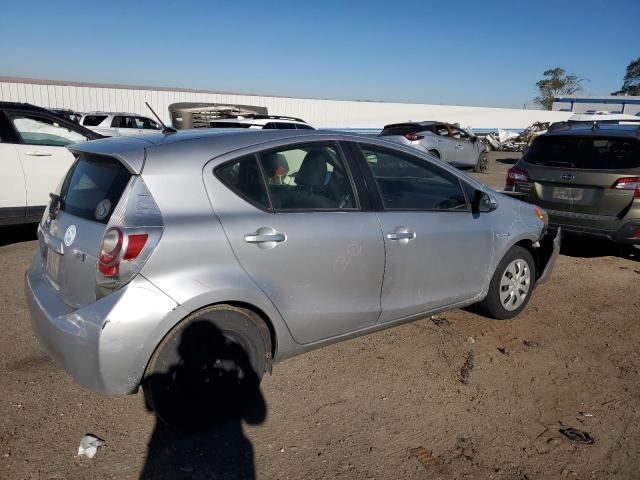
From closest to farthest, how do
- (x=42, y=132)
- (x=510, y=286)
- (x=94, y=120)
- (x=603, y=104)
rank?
(x=510, y=286) < (x=42, y=132) < (x=94, y=120) < (x=603, y=104)

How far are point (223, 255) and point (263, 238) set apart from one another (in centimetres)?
25

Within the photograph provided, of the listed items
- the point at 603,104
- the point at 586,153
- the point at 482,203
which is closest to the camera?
the point at 482,203

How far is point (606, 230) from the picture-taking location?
18.8 ft

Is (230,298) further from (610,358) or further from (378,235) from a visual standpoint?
(610,358)

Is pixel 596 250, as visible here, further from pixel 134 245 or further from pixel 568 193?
pixel 134 245

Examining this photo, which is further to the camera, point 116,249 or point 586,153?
point 586,153

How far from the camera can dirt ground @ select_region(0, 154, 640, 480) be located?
2.61 meters

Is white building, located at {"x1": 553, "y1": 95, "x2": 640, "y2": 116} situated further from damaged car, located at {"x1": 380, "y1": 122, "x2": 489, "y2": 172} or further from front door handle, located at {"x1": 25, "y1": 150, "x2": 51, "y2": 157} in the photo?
front door handle, located at {"x1": 25, "y1": 150, "x2": 51, "y2": 157}

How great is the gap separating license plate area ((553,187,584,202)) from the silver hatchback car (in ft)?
9.76

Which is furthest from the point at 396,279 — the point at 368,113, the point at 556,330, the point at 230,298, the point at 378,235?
the point at 368,113

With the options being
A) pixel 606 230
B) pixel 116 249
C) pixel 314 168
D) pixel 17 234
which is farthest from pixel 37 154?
pixel 606 230

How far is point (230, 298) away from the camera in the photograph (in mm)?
2664

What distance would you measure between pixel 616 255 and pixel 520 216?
328 centimetres

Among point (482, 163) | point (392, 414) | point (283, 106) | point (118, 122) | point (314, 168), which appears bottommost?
point (392, 414)
